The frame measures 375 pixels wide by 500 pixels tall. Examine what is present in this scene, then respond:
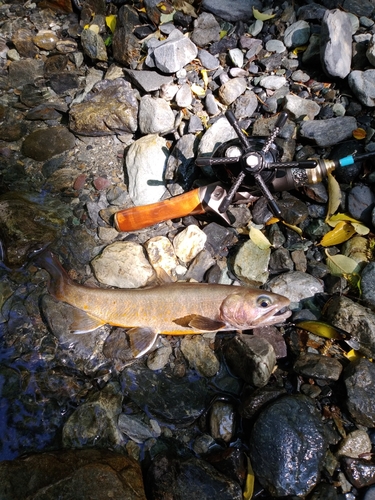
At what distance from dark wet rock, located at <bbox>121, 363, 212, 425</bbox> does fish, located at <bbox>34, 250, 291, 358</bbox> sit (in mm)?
242

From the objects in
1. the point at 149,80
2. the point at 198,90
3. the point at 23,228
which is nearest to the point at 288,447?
the point at 23,228

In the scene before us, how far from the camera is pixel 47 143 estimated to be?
544 centimetres

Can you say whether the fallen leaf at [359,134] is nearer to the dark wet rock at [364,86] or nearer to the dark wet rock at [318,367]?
the dark wet rock at [364,86]

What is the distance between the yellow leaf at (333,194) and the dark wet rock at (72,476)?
3153 mm

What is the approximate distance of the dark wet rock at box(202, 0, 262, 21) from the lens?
17.5ft

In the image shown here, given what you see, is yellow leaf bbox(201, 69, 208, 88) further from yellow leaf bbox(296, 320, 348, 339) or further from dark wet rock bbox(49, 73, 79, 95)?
yellow leaf bbox(296, 320, 348, 339)

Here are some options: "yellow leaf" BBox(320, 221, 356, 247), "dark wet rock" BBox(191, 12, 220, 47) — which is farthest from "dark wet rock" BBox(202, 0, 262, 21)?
"yellow leaf" BBox(320, 221, 356, 247)

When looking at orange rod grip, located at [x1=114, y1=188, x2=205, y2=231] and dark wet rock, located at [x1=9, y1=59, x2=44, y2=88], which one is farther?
dark wet rock, located at [x1=9, y1=59, x2=44, y2=88]

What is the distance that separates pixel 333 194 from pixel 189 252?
5.46 feet

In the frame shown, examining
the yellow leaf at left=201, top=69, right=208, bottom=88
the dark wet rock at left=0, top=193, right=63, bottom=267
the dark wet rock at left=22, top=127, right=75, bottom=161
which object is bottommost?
the dark wet rock at left=0, top=193, right=63, bottom=267

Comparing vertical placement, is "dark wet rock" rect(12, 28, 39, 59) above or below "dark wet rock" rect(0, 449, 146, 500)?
above

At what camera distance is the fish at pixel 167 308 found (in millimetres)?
3689

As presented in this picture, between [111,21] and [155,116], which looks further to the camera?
[111,21]

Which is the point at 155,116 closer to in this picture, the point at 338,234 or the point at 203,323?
the point at 338,234
